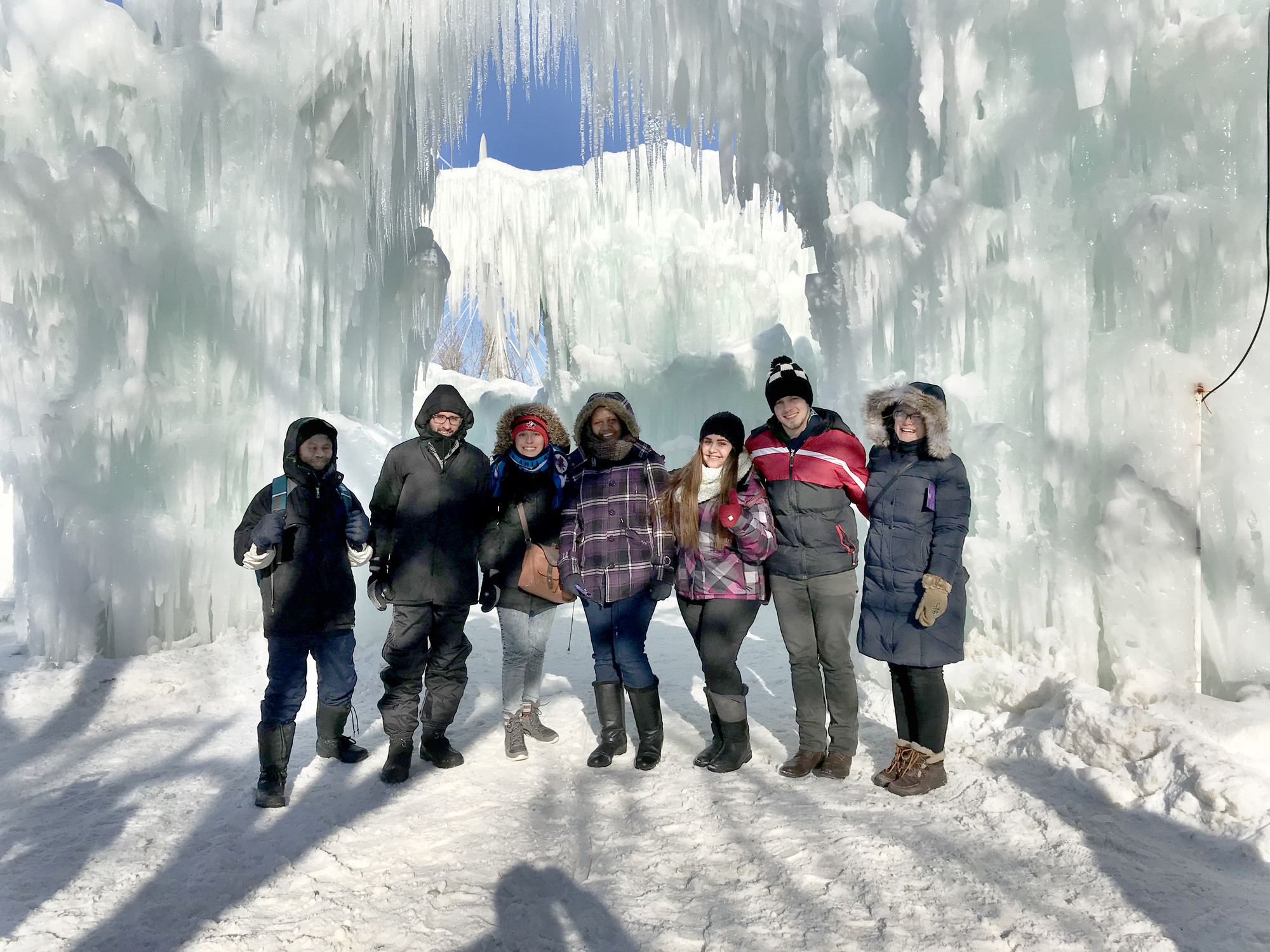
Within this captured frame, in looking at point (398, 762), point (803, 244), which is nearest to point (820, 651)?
point (398, 762)

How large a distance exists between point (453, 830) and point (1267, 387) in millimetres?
3814

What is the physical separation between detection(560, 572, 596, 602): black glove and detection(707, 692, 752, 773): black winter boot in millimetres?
665

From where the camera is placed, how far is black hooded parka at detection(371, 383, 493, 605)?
3.26m

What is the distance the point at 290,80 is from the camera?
6.28 metres

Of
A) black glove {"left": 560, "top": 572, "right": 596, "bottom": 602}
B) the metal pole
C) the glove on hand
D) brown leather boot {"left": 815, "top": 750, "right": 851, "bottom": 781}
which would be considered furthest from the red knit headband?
the metal pole

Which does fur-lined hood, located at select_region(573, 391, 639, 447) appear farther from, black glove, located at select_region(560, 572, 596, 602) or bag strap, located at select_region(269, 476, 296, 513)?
bag strap, located at select_region(269, 476, 296, 513)

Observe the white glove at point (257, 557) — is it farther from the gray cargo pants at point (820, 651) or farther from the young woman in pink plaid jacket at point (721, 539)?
the gray cargo pants at point (820, 651)

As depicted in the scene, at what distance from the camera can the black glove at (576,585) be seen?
129 inches

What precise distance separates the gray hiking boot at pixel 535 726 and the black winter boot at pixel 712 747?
0.75m

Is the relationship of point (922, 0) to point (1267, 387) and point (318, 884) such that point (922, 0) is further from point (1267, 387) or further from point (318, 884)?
point (318, 884)

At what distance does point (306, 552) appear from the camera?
308 cm

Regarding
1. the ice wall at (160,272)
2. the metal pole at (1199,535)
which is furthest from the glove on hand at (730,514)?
the ice wall at (160,272)

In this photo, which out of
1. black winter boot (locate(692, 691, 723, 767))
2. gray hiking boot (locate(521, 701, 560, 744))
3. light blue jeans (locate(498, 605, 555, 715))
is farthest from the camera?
gray hiking boot (locate(521, 701, 560, 744))

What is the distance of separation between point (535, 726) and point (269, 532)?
61.6 inches
